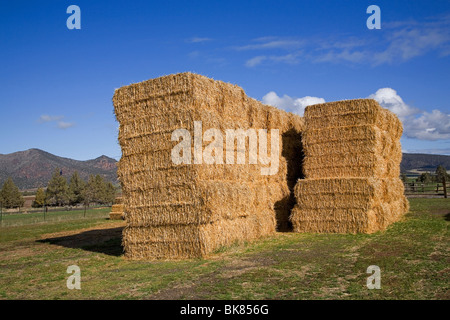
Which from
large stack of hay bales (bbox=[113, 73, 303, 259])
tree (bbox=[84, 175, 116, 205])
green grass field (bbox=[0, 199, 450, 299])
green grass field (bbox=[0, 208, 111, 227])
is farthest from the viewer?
tree (bbox=[84, 175, 116, 205])

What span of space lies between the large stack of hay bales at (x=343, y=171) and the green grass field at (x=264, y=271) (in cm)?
109

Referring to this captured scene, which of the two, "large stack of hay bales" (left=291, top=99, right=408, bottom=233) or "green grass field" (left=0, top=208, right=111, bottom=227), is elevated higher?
"large stack of hay bales" (left=291, top=99, right=408, bottom=233)

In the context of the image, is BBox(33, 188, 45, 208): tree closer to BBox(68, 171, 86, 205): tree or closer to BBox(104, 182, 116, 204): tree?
BBox(68, 171, 86, 205): tree

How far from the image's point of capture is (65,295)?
24.7 feet

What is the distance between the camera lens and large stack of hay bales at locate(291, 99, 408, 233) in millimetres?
14805

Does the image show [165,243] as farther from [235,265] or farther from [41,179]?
[41,179]

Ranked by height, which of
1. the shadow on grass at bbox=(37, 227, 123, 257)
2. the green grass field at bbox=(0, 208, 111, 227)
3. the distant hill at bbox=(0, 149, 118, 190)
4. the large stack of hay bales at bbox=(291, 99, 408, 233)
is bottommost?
the green grass field at bbox=(0, 208, 111, 227)

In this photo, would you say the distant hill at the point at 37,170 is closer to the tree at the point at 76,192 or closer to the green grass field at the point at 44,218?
the tree at the point at 76,192

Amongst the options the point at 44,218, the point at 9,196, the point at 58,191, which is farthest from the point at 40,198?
the point at 44,218

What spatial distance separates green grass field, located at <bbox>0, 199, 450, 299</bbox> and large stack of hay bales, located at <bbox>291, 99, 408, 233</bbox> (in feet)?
3.58

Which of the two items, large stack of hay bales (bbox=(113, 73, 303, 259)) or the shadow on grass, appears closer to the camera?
large stack of hay bales (bbox=(113, 73, 303, 259))

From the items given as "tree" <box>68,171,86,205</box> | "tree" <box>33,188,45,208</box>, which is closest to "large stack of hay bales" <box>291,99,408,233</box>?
"tree" <box>68,171,86,205</box>

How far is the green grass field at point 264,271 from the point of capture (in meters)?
7.02

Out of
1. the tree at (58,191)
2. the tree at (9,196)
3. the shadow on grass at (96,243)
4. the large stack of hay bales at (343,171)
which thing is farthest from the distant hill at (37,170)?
the large stack of hay bales at (343,171)
